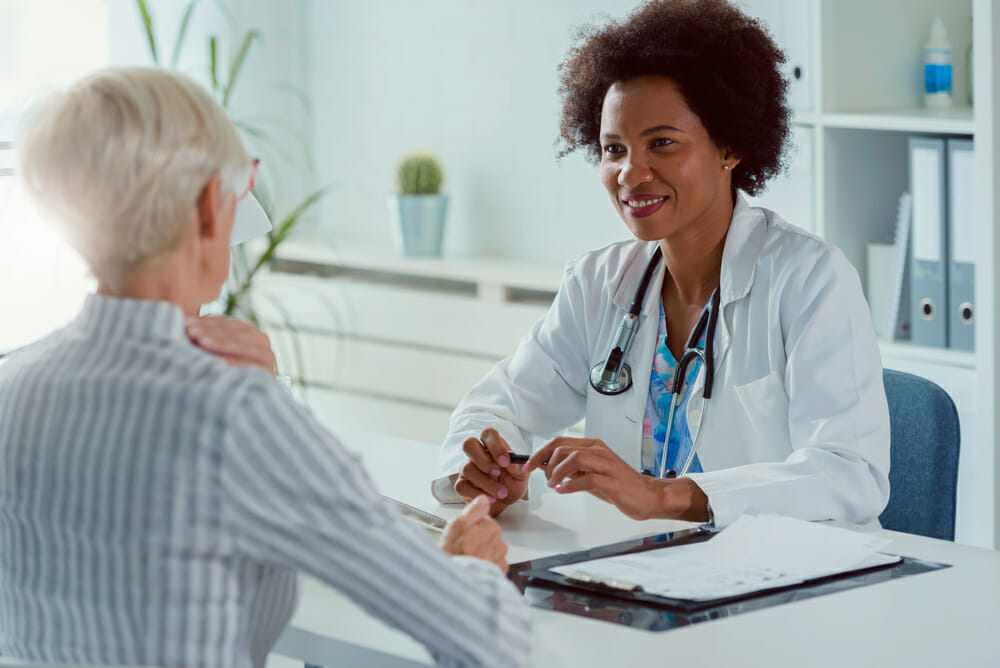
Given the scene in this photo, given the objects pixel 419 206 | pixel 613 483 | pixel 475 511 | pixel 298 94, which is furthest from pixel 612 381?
pixel 298 94

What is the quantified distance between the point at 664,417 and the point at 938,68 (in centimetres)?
146

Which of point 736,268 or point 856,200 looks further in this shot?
point 856,200

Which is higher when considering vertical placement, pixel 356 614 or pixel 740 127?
pixel 740 127

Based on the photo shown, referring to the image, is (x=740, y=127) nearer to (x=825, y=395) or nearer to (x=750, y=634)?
(x=825, y=395)

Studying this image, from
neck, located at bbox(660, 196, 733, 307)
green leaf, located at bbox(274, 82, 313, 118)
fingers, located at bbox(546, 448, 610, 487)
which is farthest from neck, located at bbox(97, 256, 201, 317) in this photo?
green leaf, located at bbox(274, 82, 313, 118)

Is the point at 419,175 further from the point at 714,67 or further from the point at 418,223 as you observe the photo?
the point at 714,67

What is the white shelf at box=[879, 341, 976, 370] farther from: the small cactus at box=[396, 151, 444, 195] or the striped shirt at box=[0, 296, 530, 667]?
the striped shirt at box=[0, 296, 530, 667]

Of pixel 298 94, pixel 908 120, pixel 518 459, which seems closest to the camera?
pixel 518 459

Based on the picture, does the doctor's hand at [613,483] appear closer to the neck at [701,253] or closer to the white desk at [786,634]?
the white desk at [786,634]

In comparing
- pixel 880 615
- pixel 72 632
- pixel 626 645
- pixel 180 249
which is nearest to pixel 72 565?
pixel 72 632

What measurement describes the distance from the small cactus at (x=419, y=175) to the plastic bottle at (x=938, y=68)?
1.56m

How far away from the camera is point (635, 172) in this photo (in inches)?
85.8

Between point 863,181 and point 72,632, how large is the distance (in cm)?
242

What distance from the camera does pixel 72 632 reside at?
117 centimetres
